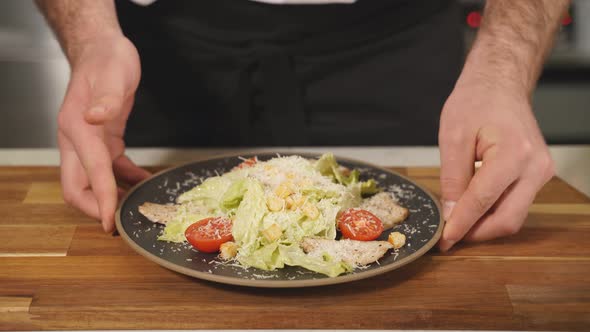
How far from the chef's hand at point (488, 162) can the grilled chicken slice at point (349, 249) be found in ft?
0.76

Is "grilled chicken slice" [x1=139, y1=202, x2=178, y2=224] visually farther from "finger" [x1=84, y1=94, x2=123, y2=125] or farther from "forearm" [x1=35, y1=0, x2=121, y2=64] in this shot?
"forearm" [x1=35, y1=0, x2=121, y2=64]

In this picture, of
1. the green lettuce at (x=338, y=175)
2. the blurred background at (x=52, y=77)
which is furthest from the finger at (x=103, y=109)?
the blurred background at (x=52, y=77)

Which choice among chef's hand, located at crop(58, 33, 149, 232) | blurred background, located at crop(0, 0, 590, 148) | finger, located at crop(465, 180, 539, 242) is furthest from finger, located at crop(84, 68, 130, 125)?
blurred background, located at crop(0, 0, 590, 148)

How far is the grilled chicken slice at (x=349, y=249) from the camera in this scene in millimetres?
1429

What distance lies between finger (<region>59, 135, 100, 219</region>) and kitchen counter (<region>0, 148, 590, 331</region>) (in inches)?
2.1

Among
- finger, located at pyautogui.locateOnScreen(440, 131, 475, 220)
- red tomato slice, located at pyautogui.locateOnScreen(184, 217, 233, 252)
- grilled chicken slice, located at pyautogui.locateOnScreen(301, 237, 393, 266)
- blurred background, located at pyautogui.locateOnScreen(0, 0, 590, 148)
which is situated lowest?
blurred background, located at pyautogui.locateOnScreen(0, 0, 590, 148)

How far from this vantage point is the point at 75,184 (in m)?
1.80

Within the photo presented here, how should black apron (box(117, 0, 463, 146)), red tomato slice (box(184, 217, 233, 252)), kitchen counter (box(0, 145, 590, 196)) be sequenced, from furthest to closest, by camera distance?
1. black apron (box(117, 0, 463, 146))
2. kitchen counter (box(0, 145, 590, 196))
3. red tomato slice (box(184, 217, 233, 252))

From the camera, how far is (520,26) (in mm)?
1964

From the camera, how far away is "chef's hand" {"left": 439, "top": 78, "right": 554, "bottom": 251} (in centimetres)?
158

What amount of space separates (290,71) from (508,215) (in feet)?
3.56

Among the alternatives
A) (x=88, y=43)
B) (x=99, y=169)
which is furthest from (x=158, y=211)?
(x=88, y=43)

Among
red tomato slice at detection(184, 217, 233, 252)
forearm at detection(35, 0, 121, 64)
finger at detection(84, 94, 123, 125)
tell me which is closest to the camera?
red tomato slice at detection(184, 217, 233, 252)

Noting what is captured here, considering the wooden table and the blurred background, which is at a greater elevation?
the wooden table
